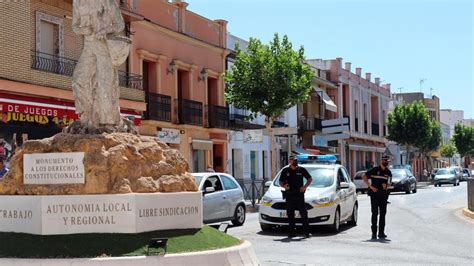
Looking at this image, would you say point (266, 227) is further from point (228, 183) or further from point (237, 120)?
point (237, 120)

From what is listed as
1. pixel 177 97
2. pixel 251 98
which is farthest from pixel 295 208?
pixel 177 97

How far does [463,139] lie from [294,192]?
273 ft

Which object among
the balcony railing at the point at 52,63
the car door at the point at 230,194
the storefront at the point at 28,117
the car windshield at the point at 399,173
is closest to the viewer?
the car door at the point at 230,194

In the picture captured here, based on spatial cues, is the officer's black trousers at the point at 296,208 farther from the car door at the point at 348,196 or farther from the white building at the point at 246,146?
the white building at the point at 246,146

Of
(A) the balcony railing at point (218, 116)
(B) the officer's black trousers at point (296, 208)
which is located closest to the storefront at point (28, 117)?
(B) the officer's black trousers at point (296, 208)

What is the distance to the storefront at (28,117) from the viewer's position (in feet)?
71.6

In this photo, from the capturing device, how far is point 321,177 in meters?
17.3

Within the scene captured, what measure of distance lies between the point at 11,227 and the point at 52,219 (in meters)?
0.73

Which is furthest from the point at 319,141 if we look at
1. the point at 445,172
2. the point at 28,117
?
the point at 28,117

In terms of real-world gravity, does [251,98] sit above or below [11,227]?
above

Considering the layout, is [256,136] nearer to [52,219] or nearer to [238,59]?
[238,59]

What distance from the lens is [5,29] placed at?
22203 millimetres

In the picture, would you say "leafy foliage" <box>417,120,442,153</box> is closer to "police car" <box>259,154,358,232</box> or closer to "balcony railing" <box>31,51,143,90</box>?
"balcony railing" <box>31,51,143,90</box>

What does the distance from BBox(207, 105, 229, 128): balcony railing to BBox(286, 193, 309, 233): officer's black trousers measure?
20.1 meters
